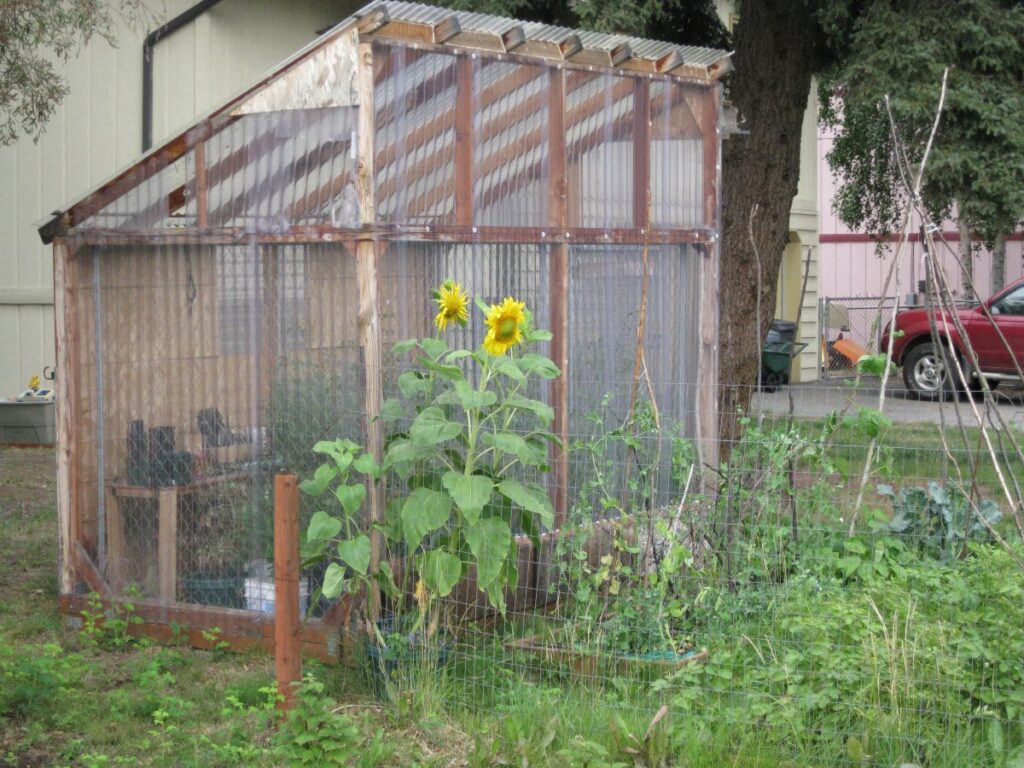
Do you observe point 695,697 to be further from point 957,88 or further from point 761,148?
point 761,148

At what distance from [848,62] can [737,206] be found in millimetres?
1440

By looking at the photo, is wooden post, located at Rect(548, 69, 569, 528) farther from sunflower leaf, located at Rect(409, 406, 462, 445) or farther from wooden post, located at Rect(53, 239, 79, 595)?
wooden post, located at Rect(53, 239, 79, 595)

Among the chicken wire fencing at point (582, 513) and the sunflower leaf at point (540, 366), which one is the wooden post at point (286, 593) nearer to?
the chicken wire fencing at point (582, 513)

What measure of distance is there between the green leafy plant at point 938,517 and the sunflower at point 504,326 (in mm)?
1945

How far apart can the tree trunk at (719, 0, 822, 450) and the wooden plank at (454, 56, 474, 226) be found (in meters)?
4.72

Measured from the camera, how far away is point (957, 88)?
986 cm

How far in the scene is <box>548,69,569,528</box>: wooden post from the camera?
275 inches

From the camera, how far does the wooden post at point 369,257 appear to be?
236 inches

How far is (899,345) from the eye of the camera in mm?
20250

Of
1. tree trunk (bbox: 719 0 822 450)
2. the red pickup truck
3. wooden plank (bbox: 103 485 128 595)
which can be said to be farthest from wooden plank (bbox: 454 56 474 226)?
the red pickup truck

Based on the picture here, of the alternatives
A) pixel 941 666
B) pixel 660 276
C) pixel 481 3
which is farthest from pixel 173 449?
pixel 481 3

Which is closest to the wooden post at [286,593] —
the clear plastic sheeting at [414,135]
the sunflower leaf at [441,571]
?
the sunflower leaf at [441,571]

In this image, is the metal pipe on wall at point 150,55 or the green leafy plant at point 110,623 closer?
the green leafy plant at point 110,623

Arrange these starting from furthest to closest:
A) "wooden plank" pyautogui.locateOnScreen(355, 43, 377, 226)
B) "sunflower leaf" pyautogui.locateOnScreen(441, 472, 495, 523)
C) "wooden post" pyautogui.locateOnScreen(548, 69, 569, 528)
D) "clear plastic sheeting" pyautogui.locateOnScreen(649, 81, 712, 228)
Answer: "clear plastic sheeting" pyautogui.locateOnScreen(649, 81, 712, 228) < "wooden post" pyautogui.locateOnScreen(548, 69, 569, 528) < "wooden plank" pyautogui.locateOnScreen(355, 43, 377, 226) < "sunflower leaf" pyautogui.locateOnScreen(441, 472, 495, 523)
